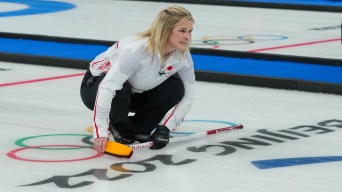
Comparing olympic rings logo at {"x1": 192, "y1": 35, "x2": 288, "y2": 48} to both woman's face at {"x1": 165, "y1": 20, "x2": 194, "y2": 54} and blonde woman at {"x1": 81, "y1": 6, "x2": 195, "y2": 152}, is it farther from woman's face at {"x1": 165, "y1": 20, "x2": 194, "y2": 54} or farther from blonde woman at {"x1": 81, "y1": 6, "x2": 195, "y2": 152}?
woman's face at {"x1": 165, "y1": 20, "x2": 194, "y2": 54}

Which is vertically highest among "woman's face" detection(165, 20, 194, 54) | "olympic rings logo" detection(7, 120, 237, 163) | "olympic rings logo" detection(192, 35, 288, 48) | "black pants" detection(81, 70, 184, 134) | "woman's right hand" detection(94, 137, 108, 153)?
"woman's face" detection(165, 20, 194, 54)

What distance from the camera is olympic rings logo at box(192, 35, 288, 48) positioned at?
880cm

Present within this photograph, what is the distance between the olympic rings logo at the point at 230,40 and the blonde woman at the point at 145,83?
4175mm

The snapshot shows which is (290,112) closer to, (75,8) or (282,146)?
(282,146)

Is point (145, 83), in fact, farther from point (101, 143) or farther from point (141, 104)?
point (101, 143)

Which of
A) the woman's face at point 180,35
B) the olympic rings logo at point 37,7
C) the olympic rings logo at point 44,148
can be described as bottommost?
the olympic rings logo at point 37,7

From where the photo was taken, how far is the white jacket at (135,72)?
406cm

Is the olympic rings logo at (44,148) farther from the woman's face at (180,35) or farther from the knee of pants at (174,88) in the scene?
the woman's face at (180,35)

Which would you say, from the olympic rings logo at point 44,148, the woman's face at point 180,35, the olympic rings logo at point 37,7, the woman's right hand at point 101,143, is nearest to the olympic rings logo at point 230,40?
the olympic rings logo at point 37,7

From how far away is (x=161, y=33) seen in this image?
4.12m

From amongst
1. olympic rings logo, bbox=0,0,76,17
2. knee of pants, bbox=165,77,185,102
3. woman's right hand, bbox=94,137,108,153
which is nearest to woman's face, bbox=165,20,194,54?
knee of pants, bbox=165,77,185,102

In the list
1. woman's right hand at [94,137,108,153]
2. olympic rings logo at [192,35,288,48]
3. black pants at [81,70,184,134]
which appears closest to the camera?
woman's right hand at [94,137,108,153]

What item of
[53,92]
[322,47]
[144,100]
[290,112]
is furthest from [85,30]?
[144,100]

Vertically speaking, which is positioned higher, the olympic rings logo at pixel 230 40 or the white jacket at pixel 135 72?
the white jacket at pixel 135 72
